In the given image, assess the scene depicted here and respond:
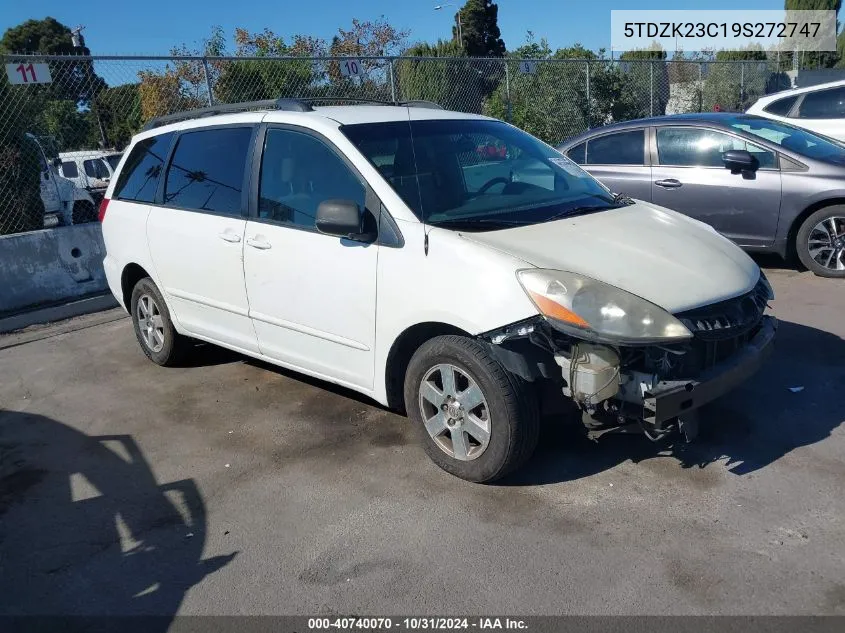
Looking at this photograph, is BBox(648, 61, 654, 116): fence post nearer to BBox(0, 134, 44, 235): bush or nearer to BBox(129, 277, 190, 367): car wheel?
BBox(0, 134, 44, 235): bush

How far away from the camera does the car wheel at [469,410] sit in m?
3.56

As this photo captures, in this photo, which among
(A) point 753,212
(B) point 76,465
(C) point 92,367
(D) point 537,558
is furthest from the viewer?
(A) point 753,212

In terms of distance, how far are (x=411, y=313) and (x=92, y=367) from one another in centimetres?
367

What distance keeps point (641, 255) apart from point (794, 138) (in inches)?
192

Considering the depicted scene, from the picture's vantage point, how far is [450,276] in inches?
146

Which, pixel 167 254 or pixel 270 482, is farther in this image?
pixel 167 254

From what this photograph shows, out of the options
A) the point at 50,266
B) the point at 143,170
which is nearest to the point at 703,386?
the point at 143,170

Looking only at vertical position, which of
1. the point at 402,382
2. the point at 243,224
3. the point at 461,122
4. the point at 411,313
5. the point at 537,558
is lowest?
the point at 537,558

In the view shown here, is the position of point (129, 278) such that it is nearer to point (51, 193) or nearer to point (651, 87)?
point (51, 193)

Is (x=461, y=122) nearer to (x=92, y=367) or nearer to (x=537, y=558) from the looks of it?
(x=537, y=558)

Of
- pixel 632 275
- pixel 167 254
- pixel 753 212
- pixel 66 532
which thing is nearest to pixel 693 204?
pixel 753 212

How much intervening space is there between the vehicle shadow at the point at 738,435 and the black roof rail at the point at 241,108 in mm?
2475

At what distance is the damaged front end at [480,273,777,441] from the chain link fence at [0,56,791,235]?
286cm

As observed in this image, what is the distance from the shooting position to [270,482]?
4.12 metres
